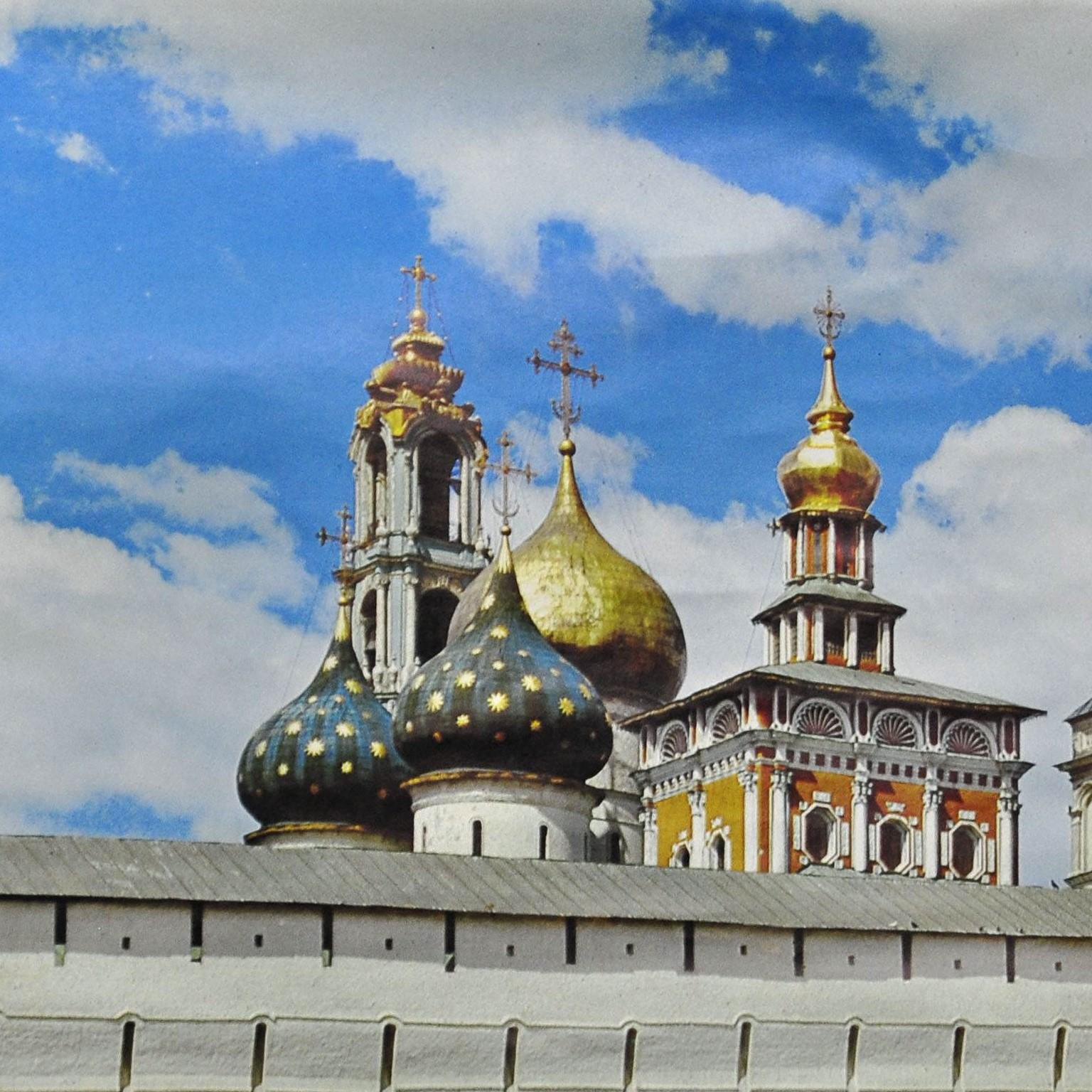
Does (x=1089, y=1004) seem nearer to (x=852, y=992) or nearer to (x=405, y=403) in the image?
(x=852, y=992)

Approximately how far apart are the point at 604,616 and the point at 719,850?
4.15 metres

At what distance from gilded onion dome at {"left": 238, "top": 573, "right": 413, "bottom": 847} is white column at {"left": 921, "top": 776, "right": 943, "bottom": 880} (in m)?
6.40

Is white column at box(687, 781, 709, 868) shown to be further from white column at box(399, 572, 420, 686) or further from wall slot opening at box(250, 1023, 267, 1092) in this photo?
wall slot opening at box(250, 1023, 267, 1092)

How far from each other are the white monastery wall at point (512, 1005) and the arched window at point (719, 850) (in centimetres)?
903

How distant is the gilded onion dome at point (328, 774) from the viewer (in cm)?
2769

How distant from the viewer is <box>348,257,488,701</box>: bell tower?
39.3m

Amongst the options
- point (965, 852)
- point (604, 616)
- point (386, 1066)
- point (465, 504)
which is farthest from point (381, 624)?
point (386, 1066)

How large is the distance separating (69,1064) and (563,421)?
57.3 feet

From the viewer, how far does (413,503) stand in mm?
40000

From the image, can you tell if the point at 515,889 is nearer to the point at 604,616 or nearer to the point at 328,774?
the point at 328,774

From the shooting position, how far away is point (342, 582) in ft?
132

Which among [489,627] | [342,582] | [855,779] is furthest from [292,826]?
[342,582]

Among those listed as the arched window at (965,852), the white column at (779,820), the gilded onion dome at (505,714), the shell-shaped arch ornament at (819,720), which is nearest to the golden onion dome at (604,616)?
the shell-shaped arch ornament at (819,720)

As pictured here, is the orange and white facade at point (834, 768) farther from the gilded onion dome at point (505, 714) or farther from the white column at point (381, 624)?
the white column at point (381, 624)
